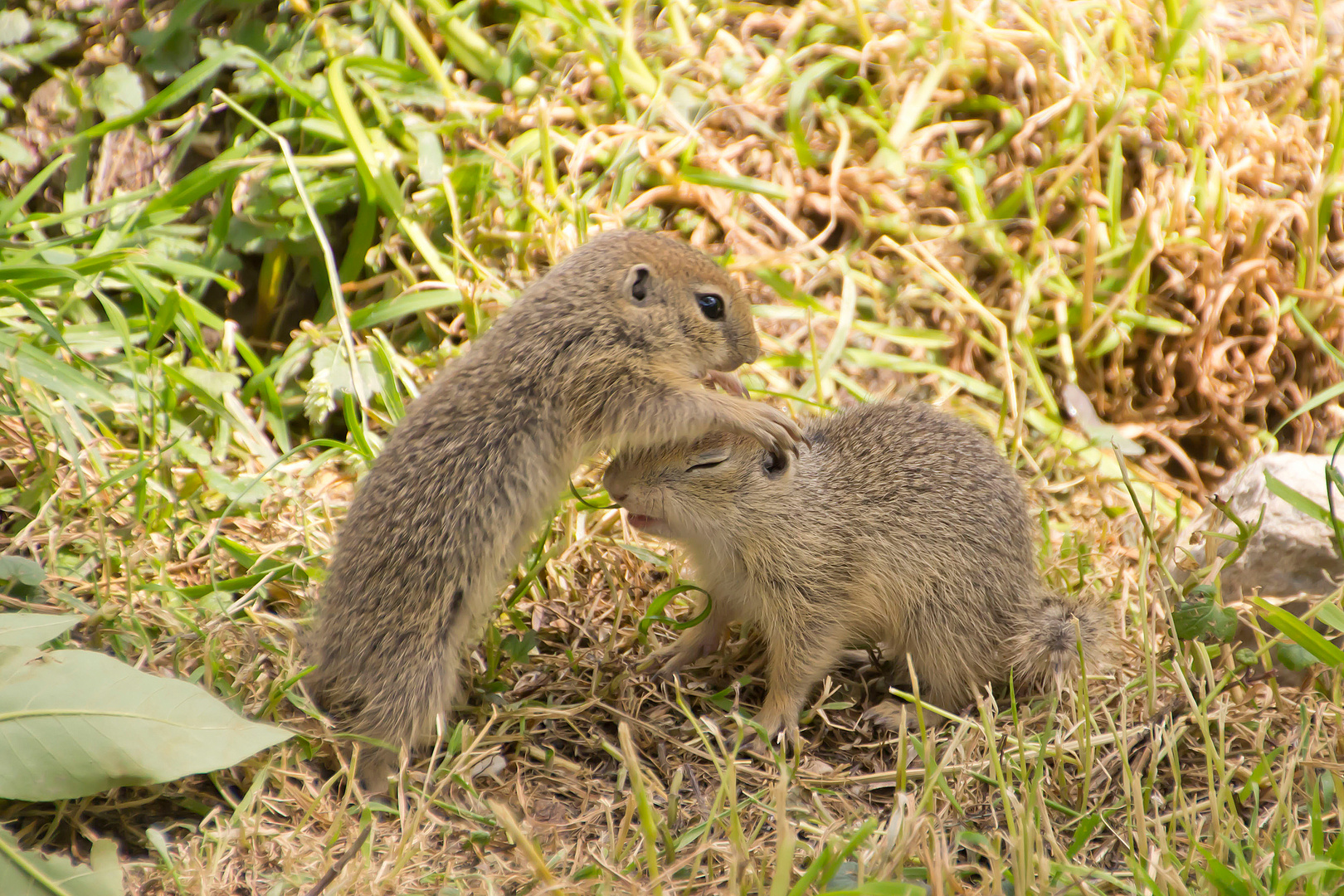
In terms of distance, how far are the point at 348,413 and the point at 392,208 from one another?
4.12ft

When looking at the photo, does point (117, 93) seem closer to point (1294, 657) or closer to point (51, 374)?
point (51, 374)

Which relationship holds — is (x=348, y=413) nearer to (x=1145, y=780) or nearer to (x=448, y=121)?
(x=448, y=121)

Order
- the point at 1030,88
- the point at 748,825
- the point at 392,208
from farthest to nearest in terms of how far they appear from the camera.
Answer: the point at 1030,88 < the point at 392,208 < the point at 748,825

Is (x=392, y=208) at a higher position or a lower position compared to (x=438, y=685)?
higher

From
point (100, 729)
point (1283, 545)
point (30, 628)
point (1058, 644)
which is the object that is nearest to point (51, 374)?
point (30, 628)

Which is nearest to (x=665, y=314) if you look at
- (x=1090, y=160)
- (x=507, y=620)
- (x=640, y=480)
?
(x=640, y=480)

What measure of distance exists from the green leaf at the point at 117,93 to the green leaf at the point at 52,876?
3714 millimetres

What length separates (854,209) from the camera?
19.4ft

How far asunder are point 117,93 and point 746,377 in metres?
3.21

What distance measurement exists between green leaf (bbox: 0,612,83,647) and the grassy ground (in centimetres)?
45

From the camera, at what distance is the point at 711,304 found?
13.5ft

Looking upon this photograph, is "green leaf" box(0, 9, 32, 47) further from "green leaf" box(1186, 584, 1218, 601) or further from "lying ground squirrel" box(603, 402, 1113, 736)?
"green leaf" box(1186, 584, 1218, 601)

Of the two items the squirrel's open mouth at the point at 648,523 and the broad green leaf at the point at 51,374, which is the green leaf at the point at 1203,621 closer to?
the squirrel's open mouth at the point at 648,523

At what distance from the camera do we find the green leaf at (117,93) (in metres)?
5.34
